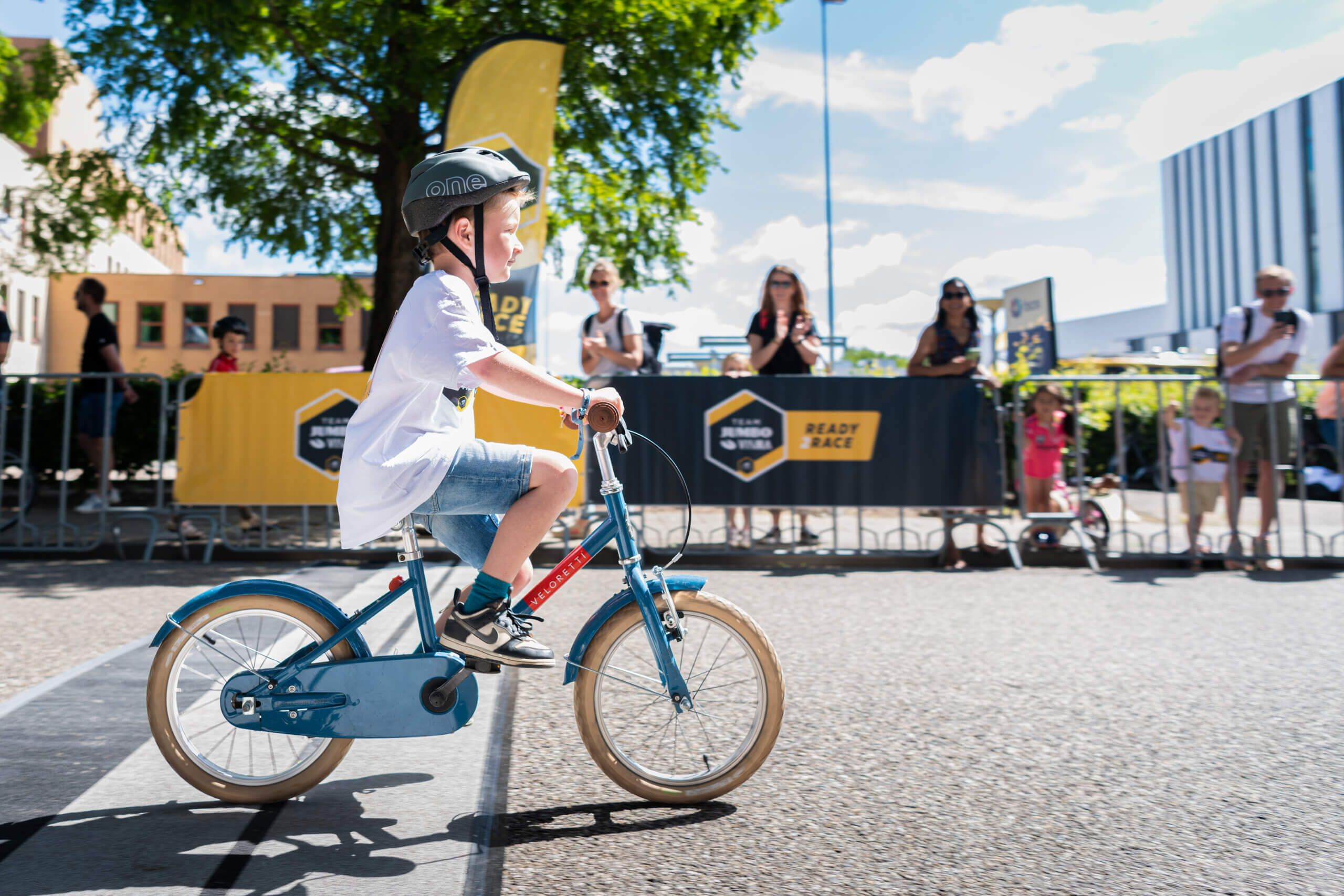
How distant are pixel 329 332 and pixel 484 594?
5648cm

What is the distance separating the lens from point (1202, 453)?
27.6 feet

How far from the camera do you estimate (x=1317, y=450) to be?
1075cm

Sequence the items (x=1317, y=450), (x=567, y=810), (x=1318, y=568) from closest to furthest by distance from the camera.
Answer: (x=567, y=810) < (x=1318, y=568) < (x=1317, y=450)

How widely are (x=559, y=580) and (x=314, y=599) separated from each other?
740 mm

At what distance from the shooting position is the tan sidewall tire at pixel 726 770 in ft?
10.2

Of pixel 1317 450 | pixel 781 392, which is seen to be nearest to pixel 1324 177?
pixel 1317 450

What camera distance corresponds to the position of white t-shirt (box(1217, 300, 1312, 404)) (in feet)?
26.9

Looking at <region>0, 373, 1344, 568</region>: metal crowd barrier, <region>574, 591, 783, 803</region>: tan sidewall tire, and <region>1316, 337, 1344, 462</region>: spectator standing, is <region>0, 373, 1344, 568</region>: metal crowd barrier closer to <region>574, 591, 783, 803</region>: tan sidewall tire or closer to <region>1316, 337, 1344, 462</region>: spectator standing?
<region>1316, 337, 1344, 462</region>: spectator standing

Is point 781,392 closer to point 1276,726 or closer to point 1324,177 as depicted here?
point 1276,726

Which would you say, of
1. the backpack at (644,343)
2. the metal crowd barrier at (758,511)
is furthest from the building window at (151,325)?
the backpack at (644,343)

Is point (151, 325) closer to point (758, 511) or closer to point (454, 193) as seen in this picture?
point (758, 511)

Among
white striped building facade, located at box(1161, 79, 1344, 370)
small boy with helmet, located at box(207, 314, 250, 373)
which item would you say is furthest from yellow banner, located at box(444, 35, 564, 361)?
white striped building facade, located at box(1161, 79, 1344, 370)

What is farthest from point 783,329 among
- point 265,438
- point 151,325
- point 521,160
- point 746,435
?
point 151,325

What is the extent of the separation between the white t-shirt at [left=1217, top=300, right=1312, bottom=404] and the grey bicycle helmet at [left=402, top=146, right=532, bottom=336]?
23.3 feet
